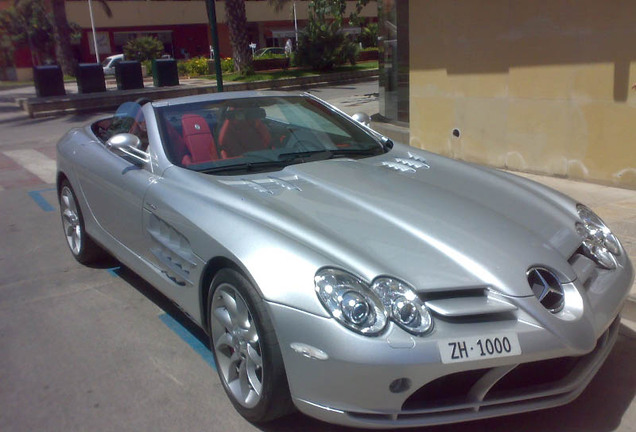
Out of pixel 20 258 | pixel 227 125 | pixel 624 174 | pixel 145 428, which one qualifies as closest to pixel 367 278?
pixel 145 428

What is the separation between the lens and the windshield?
13.6 feet

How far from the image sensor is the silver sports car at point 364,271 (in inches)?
105

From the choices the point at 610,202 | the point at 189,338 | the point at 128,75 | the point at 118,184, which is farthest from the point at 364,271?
the point at 128,75

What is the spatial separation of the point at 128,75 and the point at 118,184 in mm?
19640

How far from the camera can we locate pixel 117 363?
390 cm

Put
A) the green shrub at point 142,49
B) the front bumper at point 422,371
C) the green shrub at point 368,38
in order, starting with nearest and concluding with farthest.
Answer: the front bumper at point 422,371 → the green shrub at point 368,38 → the green shrub at point 142,49

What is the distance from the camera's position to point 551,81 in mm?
7773

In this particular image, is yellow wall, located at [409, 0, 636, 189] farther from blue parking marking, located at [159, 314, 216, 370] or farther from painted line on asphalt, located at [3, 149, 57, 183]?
painted line on asphalt, located at [3, 149, 57, 183]

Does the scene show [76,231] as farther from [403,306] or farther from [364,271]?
[403,306]

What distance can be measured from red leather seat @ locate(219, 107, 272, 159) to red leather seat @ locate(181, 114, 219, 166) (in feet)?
0.23

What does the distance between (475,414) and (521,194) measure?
157 cm

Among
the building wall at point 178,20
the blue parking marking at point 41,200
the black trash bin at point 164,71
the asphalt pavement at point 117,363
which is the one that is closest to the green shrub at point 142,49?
the building wall at point 178,20

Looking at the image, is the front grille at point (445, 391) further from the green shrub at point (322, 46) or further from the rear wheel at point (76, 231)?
the green shrub at point (322, 46)

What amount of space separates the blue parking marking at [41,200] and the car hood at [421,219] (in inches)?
195
